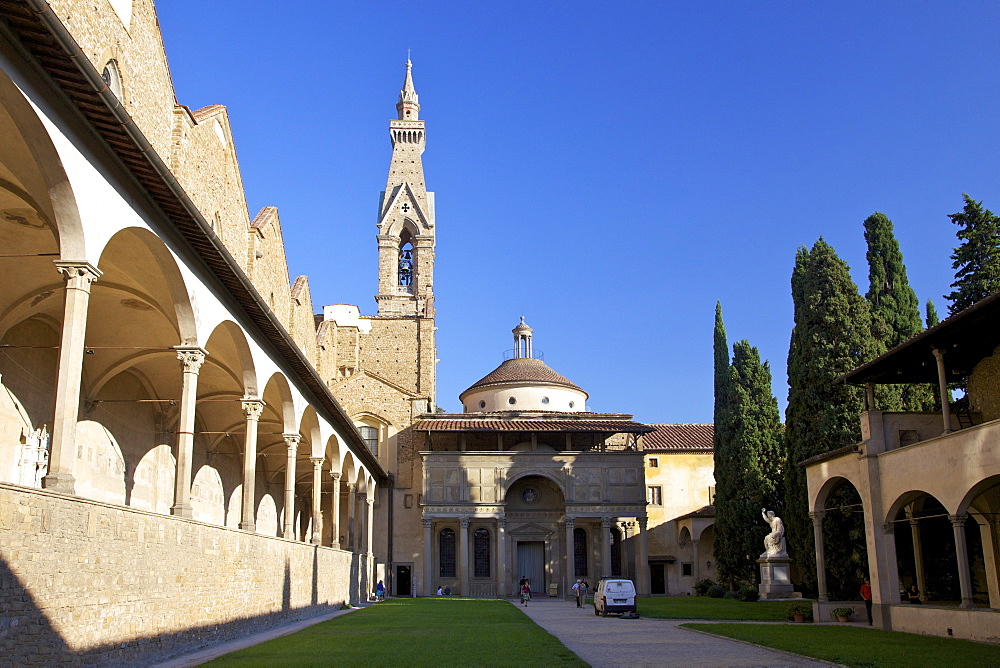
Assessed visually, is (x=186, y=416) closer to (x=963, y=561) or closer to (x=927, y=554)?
(x=963, y=561)

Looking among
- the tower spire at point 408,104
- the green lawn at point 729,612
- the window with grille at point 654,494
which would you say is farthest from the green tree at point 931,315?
the tower spire at point 408,104

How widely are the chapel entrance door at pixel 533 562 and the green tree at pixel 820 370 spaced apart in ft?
56.9

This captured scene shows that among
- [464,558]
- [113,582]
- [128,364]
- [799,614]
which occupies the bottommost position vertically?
[799,614]

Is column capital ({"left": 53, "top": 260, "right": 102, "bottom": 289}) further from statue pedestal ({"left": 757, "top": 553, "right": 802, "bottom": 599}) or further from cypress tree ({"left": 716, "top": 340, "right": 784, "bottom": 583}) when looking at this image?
cypress tree ({"left": 716, "top": 340, "right": 784, "bottom": 583})

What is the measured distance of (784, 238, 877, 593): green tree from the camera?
84.0 ft

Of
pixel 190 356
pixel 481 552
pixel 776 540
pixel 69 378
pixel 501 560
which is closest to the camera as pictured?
pixel 69 378

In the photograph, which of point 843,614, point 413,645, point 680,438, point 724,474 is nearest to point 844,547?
point 843,614

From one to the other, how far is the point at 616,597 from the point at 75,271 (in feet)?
65.2

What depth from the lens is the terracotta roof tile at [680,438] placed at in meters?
47.8

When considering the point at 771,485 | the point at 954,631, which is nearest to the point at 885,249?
the point at 771,485

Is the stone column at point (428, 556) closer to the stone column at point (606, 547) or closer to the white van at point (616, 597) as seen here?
the stone column at point (606, 547)

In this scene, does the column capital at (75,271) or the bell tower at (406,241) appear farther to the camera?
the bell tower at (406,241)

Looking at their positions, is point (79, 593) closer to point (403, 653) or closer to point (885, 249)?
point (403, 653)

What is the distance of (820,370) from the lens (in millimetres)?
26109
